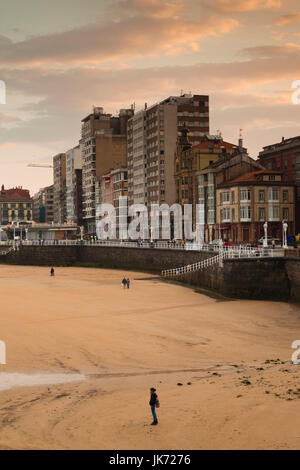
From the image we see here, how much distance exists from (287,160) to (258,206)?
47.2 feet

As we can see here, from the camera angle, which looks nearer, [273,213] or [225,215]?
[273,213]

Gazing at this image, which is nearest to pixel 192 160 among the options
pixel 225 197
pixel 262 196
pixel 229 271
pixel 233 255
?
pixel 225 197

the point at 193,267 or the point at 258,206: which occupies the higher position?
the point at 258,206

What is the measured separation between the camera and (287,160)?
3802 inches

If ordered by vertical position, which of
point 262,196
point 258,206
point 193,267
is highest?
point 262,196

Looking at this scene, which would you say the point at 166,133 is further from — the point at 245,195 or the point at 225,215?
the point at 245,195

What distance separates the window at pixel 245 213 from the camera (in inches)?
3403

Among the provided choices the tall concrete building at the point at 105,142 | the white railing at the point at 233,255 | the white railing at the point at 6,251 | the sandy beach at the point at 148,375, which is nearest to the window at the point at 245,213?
the white railing at the point at 233,255

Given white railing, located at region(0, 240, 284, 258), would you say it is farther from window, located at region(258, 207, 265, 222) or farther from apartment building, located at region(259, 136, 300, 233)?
apartment building, located at region(259, 136, 300, 233)

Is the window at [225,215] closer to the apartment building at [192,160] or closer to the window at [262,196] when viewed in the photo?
the window at [262,196]

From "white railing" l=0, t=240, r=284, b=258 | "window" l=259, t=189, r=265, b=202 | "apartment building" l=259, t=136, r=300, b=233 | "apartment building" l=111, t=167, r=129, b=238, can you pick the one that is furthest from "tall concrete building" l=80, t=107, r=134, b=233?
"window" l=259, t=189, r=265, b=202

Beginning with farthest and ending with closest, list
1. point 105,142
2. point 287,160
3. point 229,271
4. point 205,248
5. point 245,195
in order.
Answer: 1. point 105,142
2. point 287,160
3. point 245,195
4. point 205,248
5. point 229,271

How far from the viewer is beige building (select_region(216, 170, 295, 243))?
3418 inches

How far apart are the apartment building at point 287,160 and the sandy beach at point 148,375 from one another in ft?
147
